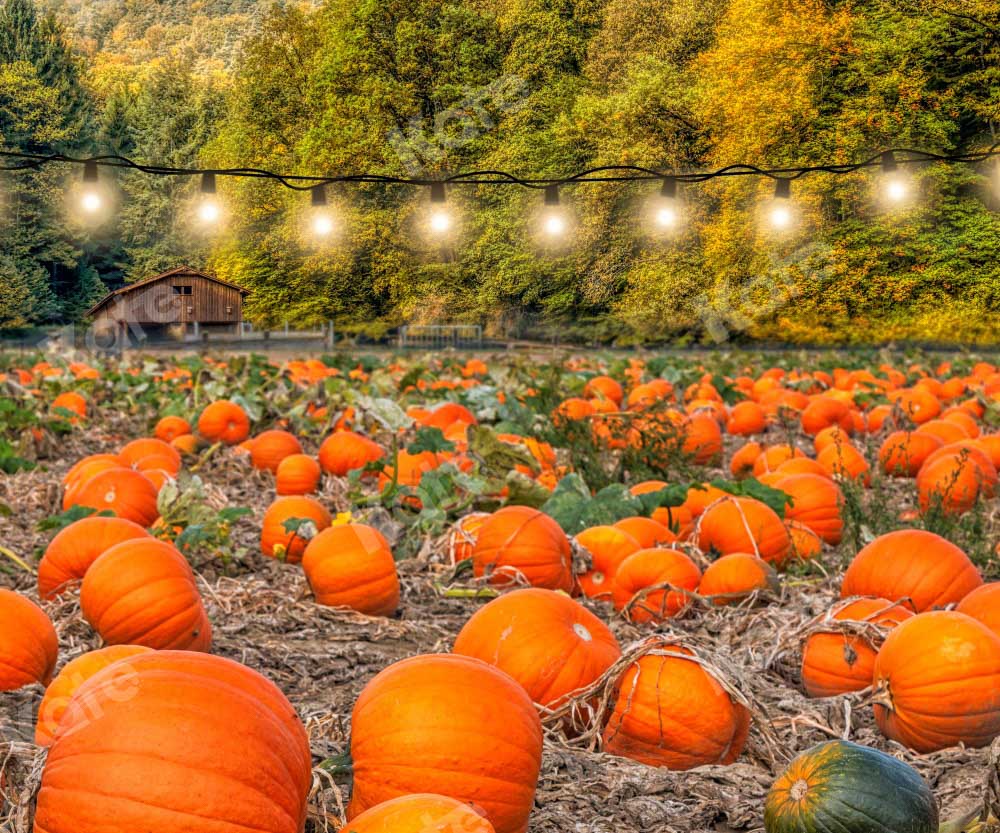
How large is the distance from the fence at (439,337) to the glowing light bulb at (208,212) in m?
8.23

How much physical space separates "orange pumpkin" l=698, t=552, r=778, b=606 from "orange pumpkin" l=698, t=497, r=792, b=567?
0.48 metres

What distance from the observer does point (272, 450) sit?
7527mm

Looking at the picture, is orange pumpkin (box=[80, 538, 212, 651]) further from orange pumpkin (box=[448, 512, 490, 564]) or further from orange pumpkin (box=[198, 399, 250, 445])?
orange pumpkin (box=[198, 399, 250, 445])

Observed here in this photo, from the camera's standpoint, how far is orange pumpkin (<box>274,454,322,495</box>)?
6.75 m

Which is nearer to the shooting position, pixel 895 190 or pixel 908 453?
pixel 895 190

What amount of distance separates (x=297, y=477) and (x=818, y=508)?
10.4 ft

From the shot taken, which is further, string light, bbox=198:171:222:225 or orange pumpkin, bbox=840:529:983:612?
string light, bbox=198:171:222:225

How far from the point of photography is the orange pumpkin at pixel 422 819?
1526mm

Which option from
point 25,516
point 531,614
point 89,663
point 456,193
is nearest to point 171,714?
point 89,663

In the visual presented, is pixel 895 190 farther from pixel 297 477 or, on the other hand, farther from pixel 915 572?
pixel 297 477

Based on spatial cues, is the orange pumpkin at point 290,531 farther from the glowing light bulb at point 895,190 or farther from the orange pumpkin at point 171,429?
the glowing light bulb at point 895,190

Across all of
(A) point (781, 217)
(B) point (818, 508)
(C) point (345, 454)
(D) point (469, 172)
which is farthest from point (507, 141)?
(B) point (818, 508)

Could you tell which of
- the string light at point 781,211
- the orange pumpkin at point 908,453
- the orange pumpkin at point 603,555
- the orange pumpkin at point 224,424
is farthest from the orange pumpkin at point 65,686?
the orange pumpkin at point 224,424

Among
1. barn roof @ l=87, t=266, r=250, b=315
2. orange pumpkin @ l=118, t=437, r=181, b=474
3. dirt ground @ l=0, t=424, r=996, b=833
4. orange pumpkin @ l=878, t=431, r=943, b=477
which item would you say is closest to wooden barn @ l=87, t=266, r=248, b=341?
barn roof @ l=87, t=266, r=250, b=315
